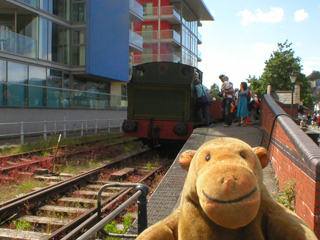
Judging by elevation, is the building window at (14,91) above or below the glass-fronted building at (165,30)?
below

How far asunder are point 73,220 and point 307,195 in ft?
10.3

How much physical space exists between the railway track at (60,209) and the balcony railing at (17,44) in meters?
12.2

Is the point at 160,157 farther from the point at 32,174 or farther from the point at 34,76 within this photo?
the point at 34,76

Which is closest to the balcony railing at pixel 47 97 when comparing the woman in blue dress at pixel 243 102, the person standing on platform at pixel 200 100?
the person standing on platform at pixel 200 100

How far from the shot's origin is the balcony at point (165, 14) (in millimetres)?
38844

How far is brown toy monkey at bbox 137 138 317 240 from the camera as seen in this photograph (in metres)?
1.67

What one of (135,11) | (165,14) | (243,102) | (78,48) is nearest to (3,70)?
(78,48)

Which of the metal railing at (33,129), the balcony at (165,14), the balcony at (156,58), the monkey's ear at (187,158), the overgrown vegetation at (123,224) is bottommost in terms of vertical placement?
the overgrown vegetation at (123,224)

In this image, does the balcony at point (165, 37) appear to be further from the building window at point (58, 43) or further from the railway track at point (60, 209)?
the railway track at point (60, 209)

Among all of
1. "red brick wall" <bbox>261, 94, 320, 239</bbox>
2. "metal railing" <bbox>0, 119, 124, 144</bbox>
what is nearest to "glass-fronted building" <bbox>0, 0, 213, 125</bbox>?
"metal railing" <bbox>0, 119, 124, 144</bbox>

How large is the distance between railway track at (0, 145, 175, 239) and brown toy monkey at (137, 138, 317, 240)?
98.4 inches

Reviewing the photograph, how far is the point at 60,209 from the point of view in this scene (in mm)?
5441

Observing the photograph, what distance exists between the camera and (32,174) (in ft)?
25.5

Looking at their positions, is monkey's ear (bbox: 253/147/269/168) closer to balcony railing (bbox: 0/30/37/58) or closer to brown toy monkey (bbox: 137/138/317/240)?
brown toy monkey (bbox: 137/138/317/240)
